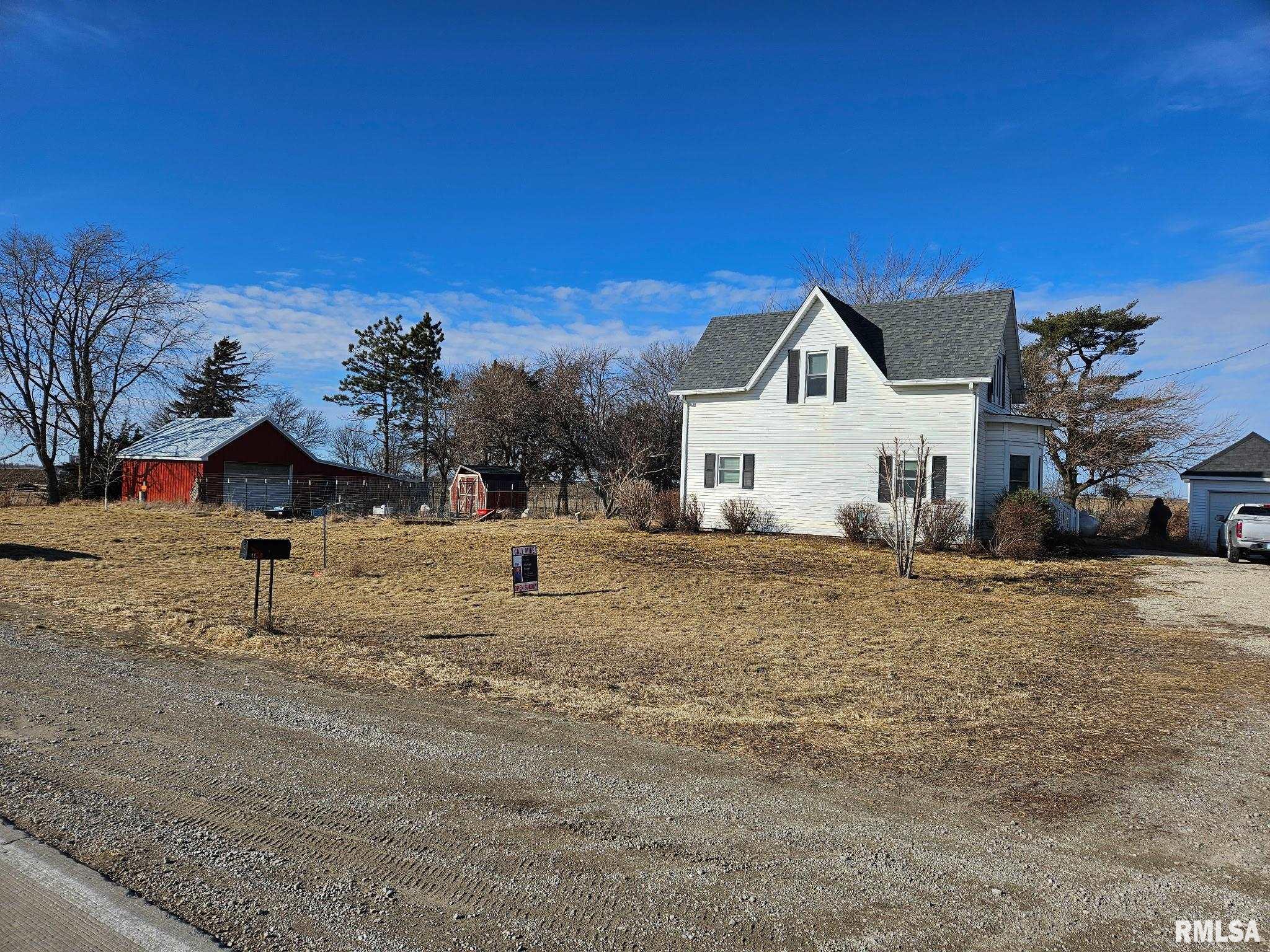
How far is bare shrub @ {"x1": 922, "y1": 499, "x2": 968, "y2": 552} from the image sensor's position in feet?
64.3

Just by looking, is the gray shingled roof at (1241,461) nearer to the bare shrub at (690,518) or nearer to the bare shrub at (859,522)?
the bare shrub at (859,522)

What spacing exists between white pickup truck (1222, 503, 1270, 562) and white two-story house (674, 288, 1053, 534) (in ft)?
15.5

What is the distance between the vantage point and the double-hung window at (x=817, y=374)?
23281 millimetres

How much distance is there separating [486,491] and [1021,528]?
2397cm

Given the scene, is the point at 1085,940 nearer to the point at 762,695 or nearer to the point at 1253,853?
the point at 1253,853

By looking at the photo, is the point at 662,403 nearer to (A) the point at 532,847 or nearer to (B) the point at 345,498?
(B) the point at 345,498

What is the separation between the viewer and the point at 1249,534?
19.2m

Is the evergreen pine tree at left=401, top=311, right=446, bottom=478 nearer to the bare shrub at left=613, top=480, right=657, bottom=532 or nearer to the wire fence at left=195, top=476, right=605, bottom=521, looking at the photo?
the wire fence at left=195, top=476, right=605, bottom=521

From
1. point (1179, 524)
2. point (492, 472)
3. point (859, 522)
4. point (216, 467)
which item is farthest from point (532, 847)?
point (216, 467)

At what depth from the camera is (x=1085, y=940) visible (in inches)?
118

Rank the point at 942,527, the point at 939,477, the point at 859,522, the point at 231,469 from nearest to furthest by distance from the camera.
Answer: the point at 942,527 → the point at 939,477 → the point at 859,522 → the point at 231,469

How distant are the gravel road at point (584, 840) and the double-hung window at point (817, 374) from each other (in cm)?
1814

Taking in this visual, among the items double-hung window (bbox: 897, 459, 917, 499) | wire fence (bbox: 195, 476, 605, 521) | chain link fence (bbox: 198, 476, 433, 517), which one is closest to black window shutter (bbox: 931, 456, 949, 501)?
double-hung window (bbox: 897, 459, 917, 499)

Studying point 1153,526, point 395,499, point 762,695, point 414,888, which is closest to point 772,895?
point 414,888
